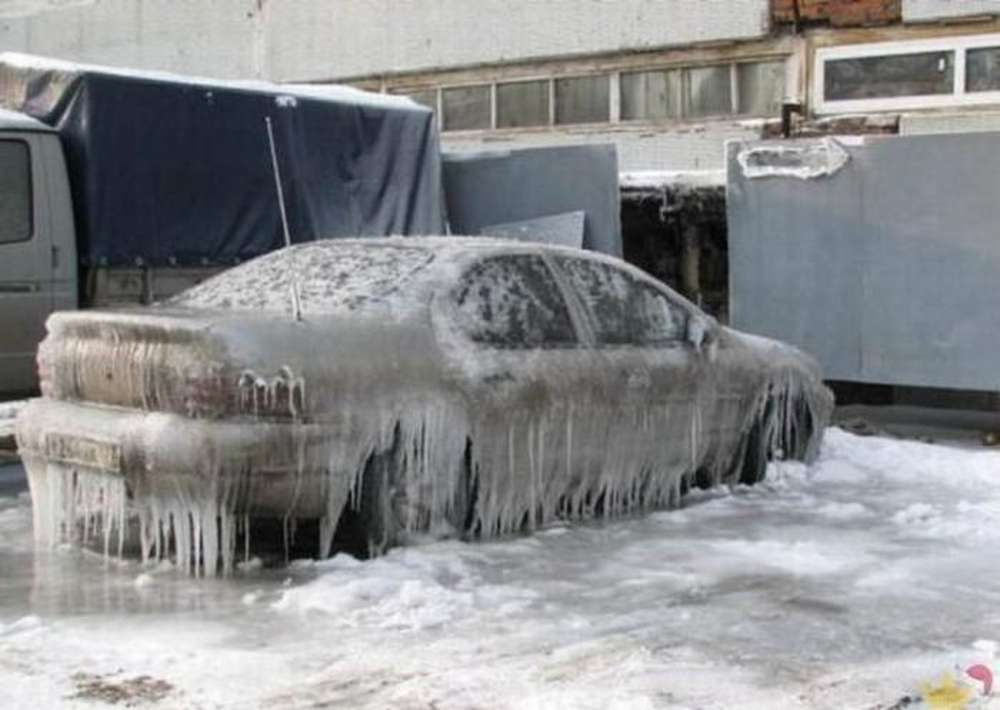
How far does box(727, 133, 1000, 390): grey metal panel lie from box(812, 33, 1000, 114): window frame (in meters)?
3.42

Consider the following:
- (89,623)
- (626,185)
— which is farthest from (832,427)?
(89,623)

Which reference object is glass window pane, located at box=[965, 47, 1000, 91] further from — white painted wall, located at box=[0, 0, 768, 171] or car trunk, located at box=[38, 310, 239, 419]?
car trunk, located at box=[38, 310, 239, 419]

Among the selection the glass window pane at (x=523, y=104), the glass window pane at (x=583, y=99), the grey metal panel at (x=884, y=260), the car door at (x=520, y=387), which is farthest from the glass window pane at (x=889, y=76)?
the car door at (x=520, y=387)

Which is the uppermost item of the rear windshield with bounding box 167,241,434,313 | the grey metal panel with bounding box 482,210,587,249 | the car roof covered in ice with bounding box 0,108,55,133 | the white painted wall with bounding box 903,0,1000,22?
the white painted wall with bounding box 903,0,1000,22

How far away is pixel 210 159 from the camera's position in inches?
421

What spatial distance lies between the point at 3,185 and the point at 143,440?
354 centimetres

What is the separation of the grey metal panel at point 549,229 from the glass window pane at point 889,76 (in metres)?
3.97

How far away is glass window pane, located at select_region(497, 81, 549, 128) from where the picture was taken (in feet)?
58.9

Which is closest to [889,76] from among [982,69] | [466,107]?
[982,69]

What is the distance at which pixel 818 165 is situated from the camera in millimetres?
11656

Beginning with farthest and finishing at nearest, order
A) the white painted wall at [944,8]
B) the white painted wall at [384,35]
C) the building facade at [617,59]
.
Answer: the white painted wall at [384,35] → the building facade at [617,59] → the white painted wall at [944,8]

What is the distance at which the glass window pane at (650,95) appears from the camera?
1670cm

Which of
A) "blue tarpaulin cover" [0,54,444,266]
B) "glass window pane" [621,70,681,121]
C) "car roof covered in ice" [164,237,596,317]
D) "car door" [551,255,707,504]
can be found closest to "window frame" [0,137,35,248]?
"blue tarpaulin cover" [0,54,444,266]

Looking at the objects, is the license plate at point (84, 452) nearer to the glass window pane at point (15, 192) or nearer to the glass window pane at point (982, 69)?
the glass window pane at point (15, 192)
